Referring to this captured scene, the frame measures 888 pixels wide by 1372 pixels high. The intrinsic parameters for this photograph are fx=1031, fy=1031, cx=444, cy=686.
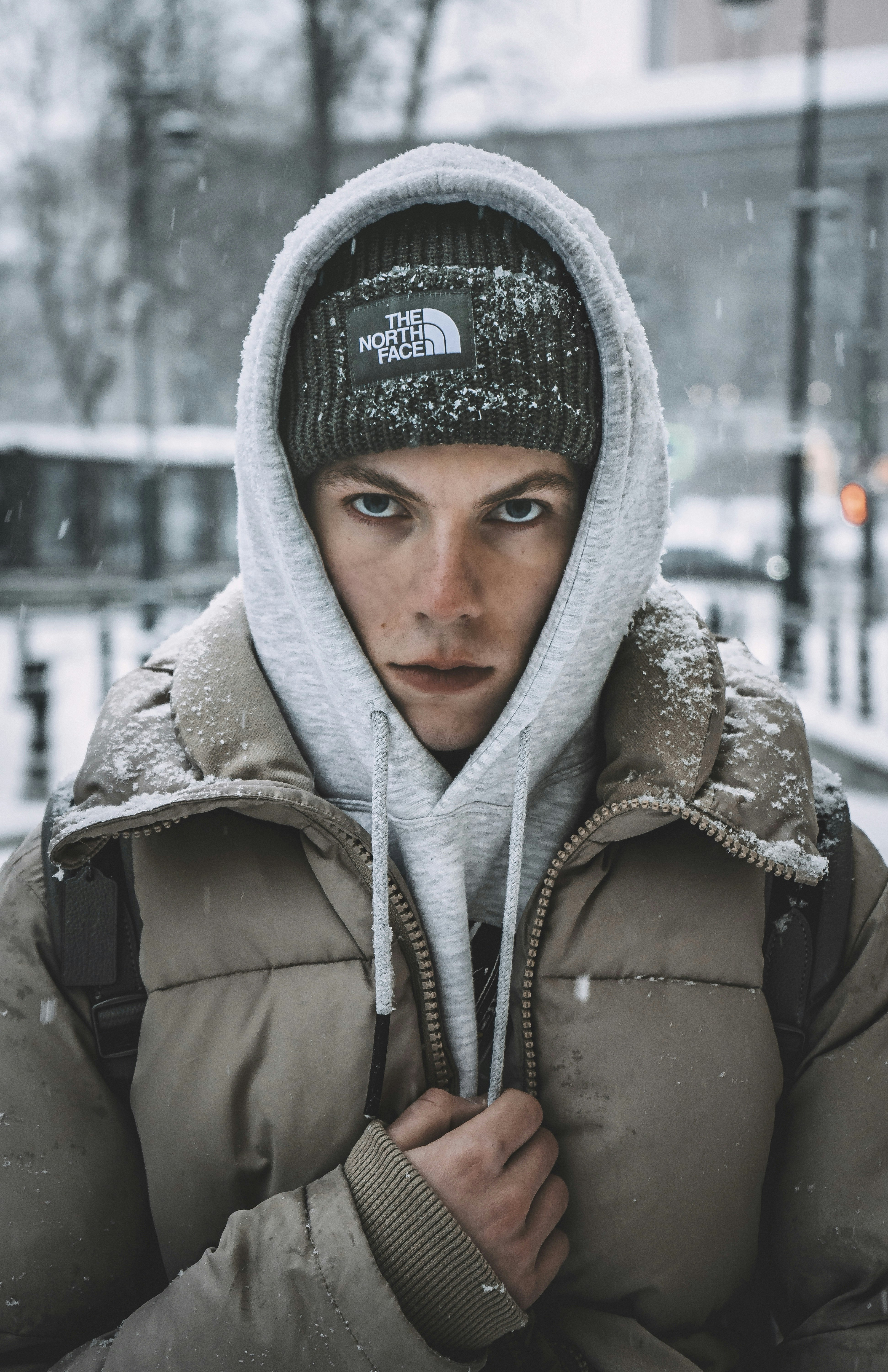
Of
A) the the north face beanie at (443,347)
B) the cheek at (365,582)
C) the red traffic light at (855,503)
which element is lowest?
the cheek at (365,582)

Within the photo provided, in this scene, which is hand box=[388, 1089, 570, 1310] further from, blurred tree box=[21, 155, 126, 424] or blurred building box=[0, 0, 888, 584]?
blurred tree box=[21, 155, 126, 424]

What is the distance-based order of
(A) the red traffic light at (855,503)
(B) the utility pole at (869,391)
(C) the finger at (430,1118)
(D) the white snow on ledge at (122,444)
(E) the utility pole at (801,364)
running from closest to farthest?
(C) the finger at (430,1118)
(B) the utility pole at (869,391)
(A) the red traffic light at (855,503)
(E) the utility pole at (801,364)
(D) the white snow on ledge at (122,444)

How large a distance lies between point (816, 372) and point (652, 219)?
28.6 ft

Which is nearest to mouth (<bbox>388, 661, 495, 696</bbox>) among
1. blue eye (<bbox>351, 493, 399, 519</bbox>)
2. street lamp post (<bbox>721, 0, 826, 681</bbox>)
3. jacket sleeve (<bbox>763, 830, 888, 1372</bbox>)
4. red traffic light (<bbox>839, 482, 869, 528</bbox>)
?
blue eye (<bbox>351, 493, 399, 519</bbox>)

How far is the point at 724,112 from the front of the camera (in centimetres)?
4219

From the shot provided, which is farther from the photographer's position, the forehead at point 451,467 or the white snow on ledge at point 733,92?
the white snow on ledge at point 733,92

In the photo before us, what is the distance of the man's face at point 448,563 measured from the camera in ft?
4.74

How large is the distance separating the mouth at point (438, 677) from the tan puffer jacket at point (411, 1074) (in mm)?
196

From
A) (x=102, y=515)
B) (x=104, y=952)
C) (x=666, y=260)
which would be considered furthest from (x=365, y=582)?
(x=666, y=260)

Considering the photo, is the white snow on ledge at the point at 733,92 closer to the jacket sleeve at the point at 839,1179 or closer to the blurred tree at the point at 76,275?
the blurred tree at the point at 76,275

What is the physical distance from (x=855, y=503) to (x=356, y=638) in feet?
34.5

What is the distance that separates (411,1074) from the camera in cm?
138

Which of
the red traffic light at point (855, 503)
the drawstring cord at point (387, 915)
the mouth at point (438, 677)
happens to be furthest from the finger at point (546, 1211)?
the red traffic light at point (855, 503)

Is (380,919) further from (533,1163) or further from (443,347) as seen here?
(443,347)
